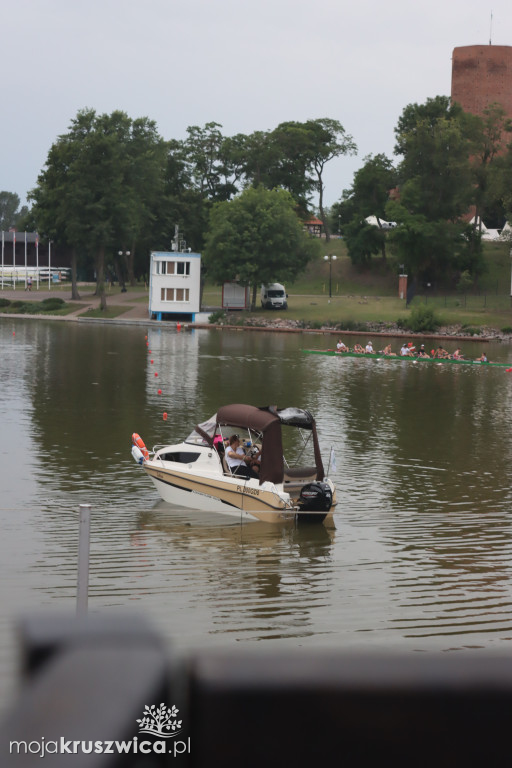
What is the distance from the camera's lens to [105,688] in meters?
1.89

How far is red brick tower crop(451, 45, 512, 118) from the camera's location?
5364 inches

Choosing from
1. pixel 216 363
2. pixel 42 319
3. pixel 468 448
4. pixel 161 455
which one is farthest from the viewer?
pixel 42 319

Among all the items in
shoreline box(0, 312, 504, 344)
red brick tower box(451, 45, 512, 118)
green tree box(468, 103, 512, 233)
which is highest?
red brick tower box(451, 45, 512, 118)

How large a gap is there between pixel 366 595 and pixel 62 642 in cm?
1551

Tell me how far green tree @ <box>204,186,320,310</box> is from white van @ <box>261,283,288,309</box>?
165cm

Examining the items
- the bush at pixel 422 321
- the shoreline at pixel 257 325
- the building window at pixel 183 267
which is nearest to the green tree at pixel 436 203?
the bush at pixel 422 321

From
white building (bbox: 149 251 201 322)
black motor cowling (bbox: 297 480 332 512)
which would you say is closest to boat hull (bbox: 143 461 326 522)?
black motor cowling (bbox: 297 480 332 512)

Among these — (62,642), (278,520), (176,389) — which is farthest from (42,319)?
(62,642)

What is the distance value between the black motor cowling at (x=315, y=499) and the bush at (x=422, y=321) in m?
71.5

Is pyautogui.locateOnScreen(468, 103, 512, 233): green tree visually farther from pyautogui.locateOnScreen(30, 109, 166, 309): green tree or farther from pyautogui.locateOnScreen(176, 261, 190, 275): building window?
pyautogui.locateOnScreen(30, 109, 166, 309): green tree

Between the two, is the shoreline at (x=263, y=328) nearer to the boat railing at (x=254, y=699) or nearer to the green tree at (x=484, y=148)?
the green tree at (x=484, y=148)

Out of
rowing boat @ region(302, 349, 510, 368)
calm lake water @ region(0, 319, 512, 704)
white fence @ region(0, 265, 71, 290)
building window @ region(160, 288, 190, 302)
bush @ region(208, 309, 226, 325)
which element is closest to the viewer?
calm lake water @ region(0, 319, 512, 704)

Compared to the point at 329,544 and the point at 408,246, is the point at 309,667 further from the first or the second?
the point at 408,246

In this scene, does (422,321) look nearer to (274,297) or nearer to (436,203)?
(274,297)
